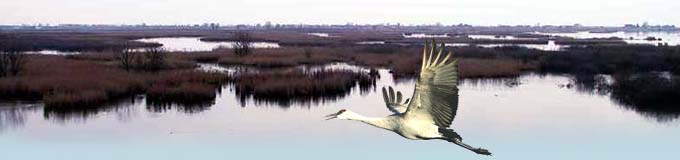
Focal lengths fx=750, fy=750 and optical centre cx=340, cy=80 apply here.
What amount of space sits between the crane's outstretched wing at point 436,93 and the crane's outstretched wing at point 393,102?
0.24 meters

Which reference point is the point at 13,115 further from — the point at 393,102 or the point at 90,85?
the point at 393,102

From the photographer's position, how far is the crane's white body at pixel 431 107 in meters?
2.81

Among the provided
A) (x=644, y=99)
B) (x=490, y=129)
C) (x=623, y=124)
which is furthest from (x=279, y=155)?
(x=644, y=99)

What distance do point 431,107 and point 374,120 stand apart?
310mm

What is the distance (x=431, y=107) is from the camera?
296cm

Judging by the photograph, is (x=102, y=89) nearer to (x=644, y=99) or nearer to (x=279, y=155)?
(x=279, y=155)

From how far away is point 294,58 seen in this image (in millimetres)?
32438

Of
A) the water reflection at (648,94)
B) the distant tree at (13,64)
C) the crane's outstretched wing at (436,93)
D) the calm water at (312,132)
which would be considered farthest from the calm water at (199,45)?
the crane's outstretched wing at (436,93)

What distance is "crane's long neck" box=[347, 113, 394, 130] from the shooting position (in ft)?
8.96

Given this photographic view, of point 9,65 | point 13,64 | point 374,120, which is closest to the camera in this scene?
point 374,120

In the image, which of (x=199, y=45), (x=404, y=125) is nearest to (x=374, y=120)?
(x=404, y=125)

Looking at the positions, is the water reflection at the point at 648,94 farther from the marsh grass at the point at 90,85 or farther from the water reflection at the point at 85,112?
the water reflection at the point at 85,112

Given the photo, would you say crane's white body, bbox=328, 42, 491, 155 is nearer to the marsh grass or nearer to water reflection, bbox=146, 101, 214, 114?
water reflection, bbox=146, 101, 214, 114

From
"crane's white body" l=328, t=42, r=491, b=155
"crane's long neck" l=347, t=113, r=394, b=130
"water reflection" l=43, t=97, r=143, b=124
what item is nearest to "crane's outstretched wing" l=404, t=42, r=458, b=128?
"crane's white body" l=328, t=42, r=491, b=155
